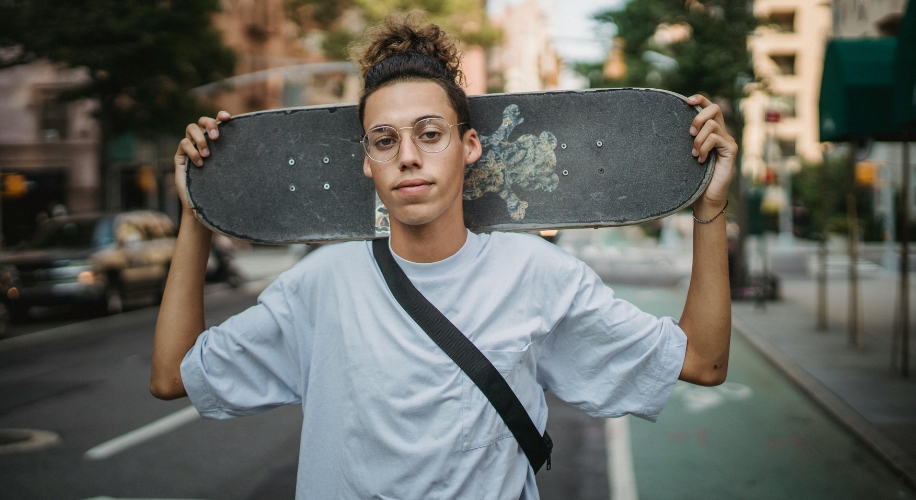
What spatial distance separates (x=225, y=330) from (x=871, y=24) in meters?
29.0

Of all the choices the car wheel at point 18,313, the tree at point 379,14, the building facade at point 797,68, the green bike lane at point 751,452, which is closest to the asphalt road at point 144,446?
the green bike lane at point 751,452

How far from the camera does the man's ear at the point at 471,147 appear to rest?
1.90 meters

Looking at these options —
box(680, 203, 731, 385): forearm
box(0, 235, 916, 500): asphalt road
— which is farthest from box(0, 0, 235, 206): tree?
box(680, 203, 731, 385): forearm

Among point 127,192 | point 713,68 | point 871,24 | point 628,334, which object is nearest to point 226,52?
point 713,68

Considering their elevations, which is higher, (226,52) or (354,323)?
(226,52)

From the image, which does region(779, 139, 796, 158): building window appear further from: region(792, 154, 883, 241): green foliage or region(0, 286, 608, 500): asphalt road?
region(0, 286, 608, 500): asphalt road

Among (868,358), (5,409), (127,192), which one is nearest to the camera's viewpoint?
(5,409)

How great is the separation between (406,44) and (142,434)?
528cm

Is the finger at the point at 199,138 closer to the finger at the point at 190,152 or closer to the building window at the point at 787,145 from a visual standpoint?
the finger at the point at 190,152

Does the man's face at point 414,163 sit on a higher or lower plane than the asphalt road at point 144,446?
higher

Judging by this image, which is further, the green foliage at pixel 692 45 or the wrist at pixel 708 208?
the green foliage at pixel 692 45

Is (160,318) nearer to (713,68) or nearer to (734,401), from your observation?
(734,401)

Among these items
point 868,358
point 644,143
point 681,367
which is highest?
point 644,143

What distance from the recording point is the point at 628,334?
186 cm
